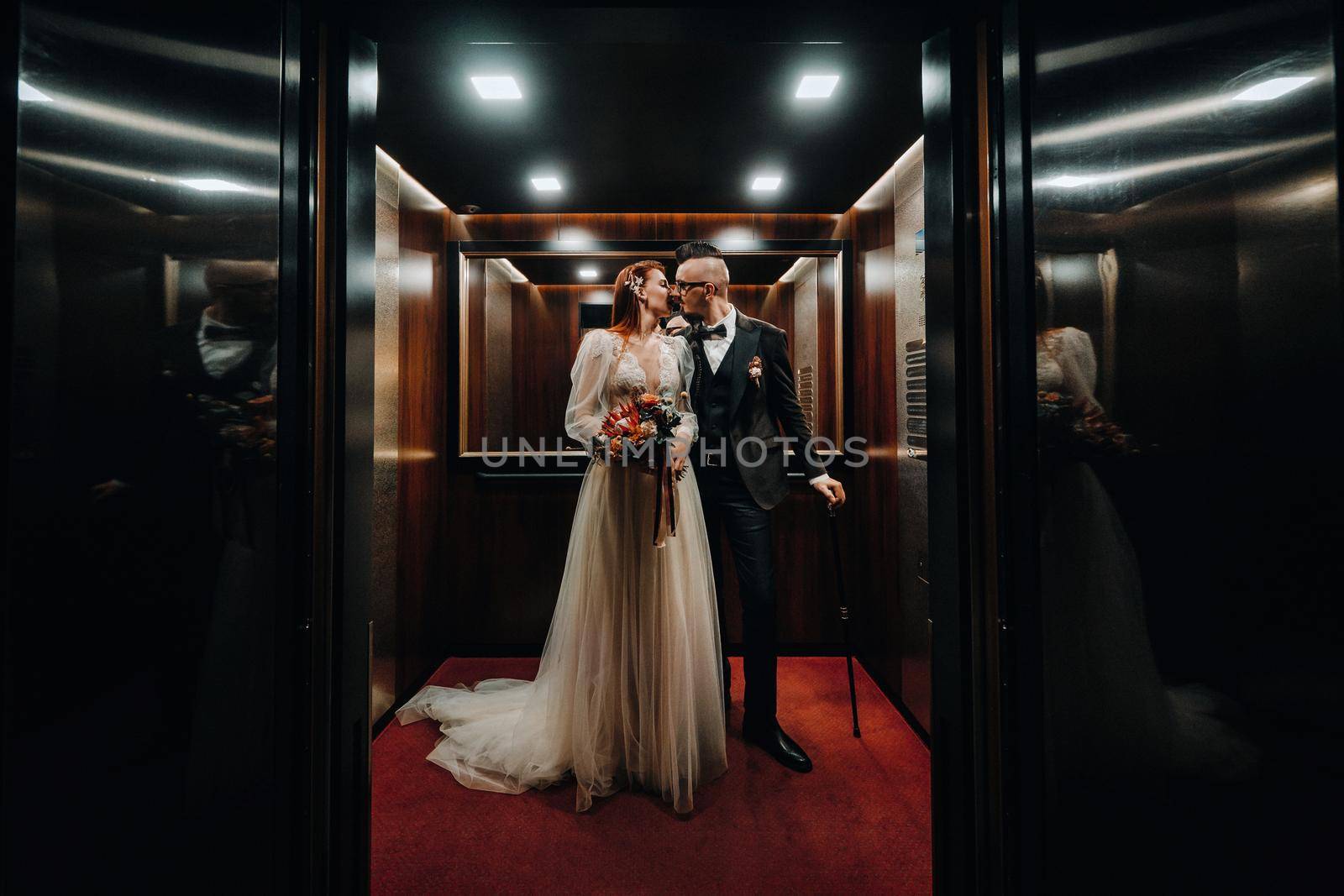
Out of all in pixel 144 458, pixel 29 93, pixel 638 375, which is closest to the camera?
pixel 29 93

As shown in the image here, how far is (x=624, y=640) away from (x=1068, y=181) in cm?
189

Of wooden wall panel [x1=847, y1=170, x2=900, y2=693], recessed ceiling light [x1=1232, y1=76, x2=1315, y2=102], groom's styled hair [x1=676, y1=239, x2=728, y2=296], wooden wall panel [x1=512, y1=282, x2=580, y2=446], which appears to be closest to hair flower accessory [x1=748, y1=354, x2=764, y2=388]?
groom's styled hair [x1=676, y1=239, x2=728, y2=296]

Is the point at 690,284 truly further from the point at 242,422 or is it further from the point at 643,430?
the point at 242,422

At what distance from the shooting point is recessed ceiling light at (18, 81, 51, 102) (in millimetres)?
646

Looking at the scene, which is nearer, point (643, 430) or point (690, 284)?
point (643, 430)

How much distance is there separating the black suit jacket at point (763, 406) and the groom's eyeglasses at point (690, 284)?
0.68ft

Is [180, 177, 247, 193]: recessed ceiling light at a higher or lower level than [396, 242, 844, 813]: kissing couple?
higher

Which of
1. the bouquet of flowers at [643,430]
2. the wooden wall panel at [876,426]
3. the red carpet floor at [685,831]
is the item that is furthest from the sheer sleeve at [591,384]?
the wooden wall panel at [876,426]

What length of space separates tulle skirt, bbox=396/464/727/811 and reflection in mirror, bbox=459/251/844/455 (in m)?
Answer: 1.12

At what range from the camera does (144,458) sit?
0.78 m

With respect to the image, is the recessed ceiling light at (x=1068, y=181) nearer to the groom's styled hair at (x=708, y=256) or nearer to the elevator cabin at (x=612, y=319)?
the elevator cabin at (x=612, y=319)

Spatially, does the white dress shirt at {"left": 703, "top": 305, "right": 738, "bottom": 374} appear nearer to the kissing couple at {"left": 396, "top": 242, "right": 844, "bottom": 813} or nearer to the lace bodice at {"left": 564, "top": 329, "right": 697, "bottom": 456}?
the kissing couple at {"left": 396, "top": 242, "right": 844, "bottom": 813}

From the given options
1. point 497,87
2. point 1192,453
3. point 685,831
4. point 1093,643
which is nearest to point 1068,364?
point 1192,453

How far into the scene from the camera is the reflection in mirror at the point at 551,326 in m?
3.08
